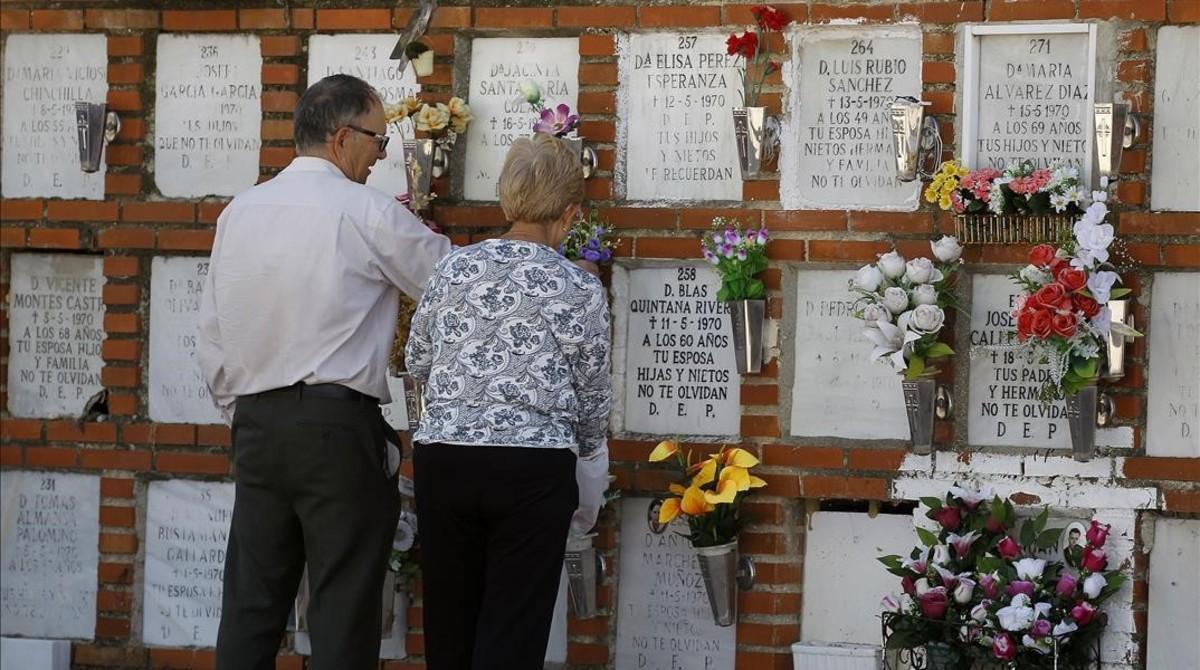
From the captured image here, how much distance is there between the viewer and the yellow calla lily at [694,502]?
4.80 meters

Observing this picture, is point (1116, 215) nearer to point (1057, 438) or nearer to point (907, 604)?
point (1057, 438)

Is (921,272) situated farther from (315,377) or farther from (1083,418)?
(315,377)

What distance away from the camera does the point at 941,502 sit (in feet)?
15.8

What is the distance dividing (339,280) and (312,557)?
26.4 inches

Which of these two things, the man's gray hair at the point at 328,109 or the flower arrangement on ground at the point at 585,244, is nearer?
the man's gray hair at the point at 328,109

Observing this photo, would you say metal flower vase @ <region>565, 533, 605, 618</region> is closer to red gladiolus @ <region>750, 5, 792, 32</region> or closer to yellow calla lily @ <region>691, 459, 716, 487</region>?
yellow calla lily @ <region>691, 459, 716, 487</region>

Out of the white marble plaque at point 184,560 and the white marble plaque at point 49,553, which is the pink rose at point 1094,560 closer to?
the white marble plaque at point 184,560

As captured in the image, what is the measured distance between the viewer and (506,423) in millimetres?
3889

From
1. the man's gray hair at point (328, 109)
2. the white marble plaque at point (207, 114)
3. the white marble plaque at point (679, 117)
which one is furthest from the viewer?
the white marble plaque at point (207, 114)

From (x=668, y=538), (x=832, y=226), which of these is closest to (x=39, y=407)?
(x=668, y=538)

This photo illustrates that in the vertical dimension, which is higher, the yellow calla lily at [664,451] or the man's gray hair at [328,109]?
the man's gray hair at [328,109]

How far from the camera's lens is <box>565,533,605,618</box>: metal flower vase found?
5.01m

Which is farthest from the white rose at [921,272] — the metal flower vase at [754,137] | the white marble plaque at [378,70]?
the white marble plaque at [378,70]

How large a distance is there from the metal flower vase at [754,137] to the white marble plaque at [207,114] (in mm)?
1497
